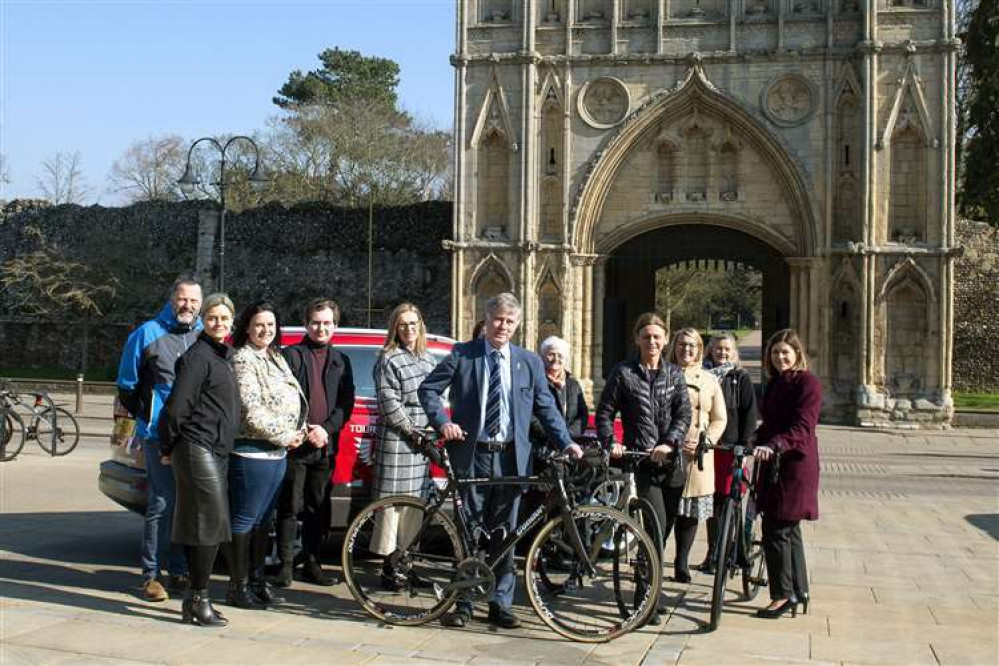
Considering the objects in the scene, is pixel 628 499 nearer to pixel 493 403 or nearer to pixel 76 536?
pixel 493 403

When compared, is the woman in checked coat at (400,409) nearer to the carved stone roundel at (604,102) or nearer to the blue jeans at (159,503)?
the blue jeans at (159,503)

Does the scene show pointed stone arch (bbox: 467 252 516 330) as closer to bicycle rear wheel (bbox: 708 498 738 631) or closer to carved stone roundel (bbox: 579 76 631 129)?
carved stone roundel (bbox: 579 76 631 129)

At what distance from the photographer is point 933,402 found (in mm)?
24094

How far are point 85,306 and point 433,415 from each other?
96.4 ft

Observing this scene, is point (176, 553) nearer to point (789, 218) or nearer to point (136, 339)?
point (136, 339)

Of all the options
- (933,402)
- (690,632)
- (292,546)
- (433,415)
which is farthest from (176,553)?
(933,402)

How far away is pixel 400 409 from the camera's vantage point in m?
7.11

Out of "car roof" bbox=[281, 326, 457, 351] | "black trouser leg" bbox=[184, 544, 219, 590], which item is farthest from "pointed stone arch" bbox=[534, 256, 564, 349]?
"black trouser leg" bbox=[184, 544, 219, 590]

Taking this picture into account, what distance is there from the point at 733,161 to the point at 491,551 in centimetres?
2037

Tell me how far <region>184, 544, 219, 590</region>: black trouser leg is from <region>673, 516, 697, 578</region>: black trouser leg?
3.20m

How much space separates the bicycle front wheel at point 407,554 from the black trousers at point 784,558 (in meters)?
1.91

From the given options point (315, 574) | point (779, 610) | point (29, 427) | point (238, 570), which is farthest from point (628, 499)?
point (29, 427)

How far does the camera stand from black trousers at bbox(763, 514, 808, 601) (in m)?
6.97

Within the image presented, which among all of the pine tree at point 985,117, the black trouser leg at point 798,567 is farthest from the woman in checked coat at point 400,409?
the pine tree at point 985,117
